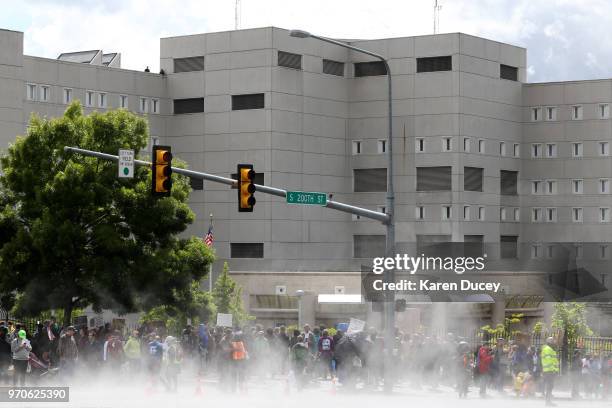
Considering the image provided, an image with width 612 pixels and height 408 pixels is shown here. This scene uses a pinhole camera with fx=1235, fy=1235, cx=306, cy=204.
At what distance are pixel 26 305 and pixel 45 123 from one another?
6.34 meters

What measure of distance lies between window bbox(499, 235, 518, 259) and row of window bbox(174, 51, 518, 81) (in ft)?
35.5

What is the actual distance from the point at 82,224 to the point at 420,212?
39.3 metres

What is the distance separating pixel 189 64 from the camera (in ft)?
258

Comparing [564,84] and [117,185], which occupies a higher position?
[564,84]

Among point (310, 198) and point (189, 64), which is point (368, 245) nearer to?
point (189, 64)

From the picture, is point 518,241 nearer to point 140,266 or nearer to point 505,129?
point 505,129

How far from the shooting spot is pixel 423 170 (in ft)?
258

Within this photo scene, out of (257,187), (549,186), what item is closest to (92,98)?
(549,186)

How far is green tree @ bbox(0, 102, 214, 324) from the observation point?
137 feet

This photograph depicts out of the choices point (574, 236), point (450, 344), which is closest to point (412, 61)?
point (574, 236)

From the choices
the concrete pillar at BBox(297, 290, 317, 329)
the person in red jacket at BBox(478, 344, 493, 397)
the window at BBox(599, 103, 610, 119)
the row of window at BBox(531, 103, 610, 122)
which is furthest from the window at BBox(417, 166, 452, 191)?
the person in red jacket at BBox(478, 344, 493, 397)

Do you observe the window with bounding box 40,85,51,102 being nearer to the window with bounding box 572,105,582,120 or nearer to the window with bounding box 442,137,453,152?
the window with bounding box 442,137,453,152

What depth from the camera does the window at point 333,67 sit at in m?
78.5

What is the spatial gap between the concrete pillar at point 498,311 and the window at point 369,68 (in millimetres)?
20777
